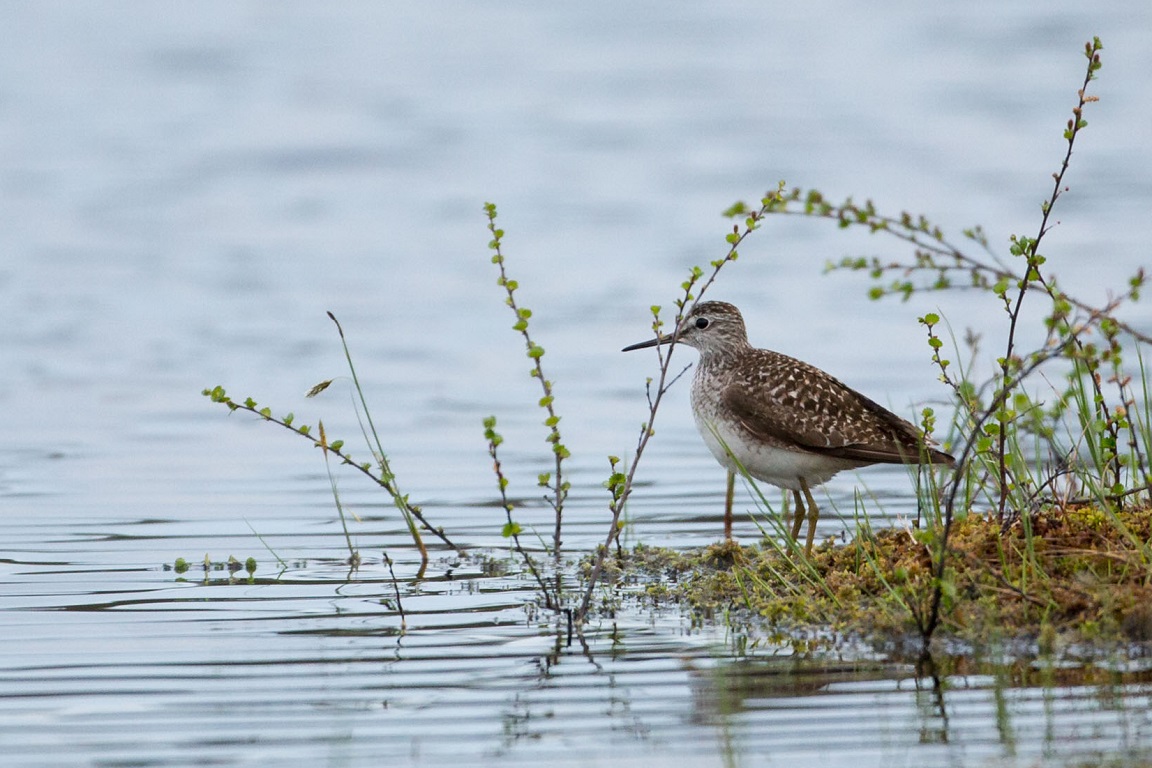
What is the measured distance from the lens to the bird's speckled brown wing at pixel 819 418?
9531 millimetres

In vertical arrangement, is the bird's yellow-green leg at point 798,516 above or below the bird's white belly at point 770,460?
below

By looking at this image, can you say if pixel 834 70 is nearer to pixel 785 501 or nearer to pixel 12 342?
pixel 12 342

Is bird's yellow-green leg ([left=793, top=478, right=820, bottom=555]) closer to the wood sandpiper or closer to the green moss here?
the wood sandpiper

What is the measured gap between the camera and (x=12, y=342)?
19.3 meters

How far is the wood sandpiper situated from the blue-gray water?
1215 mm

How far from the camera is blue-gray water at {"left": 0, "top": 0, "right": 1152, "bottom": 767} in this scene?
7.11m

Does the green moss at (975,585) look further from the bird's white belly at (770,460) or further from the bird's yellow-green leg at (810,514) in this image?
the bird's white belly at (770,460)

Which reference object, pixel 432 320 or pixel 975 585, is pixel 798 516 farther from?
pixel 432 320

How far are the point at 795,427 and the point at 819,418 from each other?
15cm

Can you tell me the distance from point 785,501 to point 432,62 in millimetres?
30529

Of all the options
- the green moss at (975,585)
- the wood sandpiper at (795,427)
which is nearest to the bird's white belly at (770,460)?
the wood sandpiper at (795,427)

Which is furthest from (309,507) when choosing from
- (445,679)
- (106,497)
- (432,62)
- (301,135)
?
(432,62)

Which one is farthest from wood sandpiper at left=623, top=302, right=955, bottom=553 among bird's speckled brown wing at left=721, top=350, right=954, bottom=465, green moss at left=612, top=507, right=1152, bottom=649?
green moss at left=612, top=507, right=1152, bottom=649

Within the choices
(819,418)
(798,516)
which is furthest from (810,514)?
(819,418)
